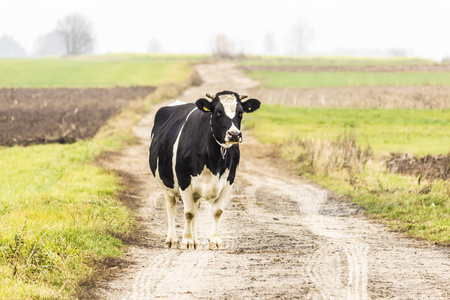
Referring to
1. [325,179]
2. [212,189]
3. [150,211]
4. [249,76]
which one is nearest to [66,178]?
[150,211]

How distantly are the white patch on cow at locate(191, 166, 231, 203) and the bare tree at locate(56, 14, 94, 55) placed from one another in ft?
602

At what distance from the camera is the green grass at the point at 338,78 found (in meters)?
70.6

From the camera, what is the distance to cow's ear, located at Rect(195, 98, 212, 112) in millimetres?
9281

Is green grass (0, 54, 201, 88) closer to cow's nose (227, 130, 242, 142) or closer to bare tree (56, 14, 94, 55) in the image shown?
cow's nose (227, 130, 242, 142)

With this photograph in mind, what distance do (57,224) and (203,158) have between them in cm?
256

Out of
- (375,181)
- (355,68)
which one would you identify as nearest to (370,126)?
(375,181)

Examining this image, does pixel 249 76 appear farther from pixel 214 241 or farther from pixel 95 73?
pixel 214 241

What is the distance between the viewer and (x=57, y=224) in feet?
32.2

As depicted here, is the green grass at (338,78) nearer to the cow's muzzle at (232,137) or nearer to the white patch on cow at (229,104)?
the white patch on cow at (229,104)

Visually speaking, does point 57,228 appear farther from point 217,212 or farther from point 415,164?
point 415,164

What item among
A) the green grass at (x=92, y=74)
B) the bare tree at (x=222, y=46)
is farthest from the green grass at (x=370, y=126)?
the bare tree at (x=222, y=46)

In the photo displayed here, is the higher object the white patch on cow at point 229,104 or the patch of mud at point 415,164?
the white patch on cow at point 229,104

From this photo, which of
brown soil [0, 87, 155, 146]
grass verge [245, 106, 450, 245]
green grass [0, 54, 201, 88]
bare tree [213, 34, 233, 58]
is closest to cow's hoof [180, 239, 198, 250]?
grass verge [245, 106, 450, 245]

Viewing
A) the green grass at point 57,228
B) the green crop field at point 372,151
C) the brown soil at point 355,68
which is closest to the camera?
the green grass at point 57,228
